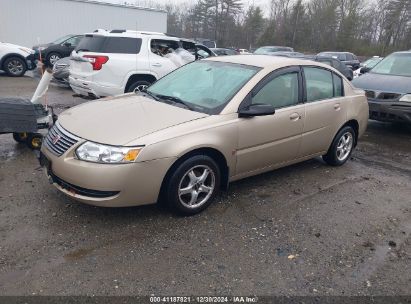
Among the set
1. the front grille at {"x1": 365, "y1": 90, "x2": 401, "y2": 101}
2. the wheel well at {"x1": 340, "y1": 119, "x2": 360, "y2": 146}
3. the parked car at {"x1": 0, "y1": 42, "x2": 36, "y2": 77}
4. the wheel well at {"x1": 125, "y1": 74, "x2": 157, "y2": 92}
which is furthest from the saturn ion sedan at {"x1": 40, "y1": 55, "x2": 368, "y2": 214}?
the parked car at {"x1": 0, "y1": 42, "x2": 36, "y2": 77}

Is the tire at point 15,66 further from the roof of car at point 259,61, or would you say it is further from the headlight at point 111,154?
the headlight at point 111,154

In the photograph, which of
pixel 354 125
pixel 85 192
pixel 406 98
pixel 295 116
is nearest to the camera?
pixel 85 192

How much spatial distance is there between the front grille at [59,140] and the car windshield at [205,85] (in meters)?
1.20

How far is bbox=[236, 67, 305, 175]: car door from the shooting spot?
13.8 ft

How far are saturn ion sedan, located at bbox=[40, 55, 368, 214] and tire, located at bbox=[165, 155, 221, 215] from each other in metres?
0.01

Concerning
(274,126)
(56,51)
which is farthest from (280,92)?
(56,51)

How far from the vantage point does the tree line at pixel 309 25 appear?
53.3m

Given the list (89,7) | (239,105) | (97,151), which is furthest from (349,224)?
(89,7)

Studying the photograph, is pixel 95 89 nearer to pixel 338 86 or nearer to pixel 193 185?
pixel 338 86

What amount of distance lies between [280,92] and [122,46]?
17.0 ft

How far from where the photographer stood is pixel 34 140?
18.5ft

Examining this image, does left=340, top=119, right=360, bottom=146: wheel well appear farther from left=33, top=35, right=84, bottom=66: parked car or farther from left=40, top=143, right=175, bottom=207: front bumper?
left=33, top=35, right=84, bottom=66: parked car

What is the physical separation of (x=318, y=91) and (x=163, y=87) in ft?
6.70

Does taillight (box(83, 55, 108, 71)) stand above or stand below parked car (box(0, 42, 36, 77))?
above
